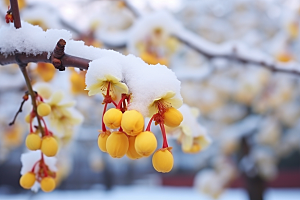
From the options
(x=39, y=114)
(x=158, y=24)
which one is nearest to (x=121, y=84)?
(x=39, y=114)

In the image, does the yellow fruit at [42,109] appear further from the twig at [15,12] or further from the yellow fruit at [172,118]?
the yellow fruit at [172,118]

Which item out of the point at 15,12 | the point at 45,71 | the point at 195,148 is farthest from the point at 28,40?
the point at 45,71

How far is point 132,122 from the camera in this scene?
438 mm

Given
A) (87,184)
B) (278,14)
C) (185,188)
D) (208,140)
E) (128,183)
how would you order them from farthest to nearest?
1. (128,183)
2. (87,184)
3. (185,188)
4. (278,14)
5. (208,140)

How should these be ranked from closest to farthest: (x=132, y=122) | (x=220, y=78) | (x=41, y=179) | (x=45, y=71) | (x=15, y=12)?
(x=132, y=122) < (x=15, y=12) < (x=41, y=179) < (x=45, y=71) < (x=220, y=78)

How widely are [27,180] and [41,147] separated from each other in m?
0.10

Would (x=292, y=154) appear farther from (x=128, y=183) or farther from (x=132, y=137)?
(x=132, y=137)

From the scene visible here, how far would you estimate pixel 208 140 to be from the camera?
29.9 inches

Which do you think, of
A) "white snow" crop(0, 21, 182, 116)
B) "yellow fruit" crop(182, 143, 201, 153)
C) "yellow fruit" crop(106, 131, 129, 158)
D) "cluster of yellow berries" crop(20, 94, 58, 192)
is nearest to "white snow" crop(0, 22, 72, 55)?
"white snow" crop(0, 21, 182, 116)

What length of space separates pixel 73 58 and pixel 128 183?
462 inches

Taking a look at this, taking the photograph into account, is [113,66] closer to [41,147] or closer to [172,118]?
[172,118]

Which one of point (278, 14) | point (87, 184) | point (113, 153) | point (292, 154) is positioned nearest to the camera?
point (113, 153)

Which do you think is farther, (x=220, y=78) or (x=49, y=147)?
(x=220, y=78)

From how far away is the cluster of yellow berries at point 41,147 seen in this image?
63 cm
